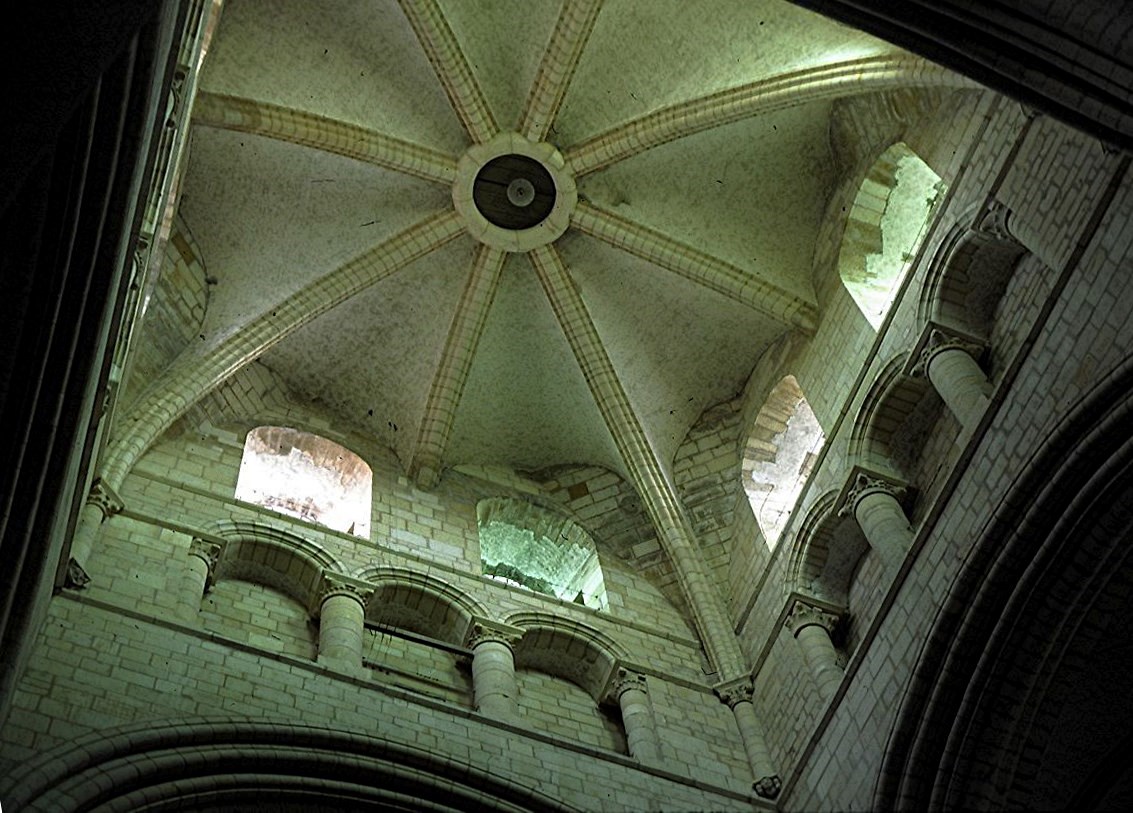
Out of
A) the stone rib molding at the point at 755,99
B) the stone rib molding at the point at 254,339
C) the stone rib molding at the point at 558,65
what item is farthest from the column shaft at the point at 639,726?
the stone rib molding at the point at 558,65

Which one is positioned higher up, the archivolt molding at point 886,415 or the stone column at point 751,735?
the archivolt molding at point 886,415

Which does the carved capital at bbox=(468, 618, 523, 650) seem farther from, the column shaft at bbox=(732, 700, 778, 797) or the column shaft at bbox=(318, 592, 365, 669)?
the column shaft at bbox=(732, 700, 778, 797)

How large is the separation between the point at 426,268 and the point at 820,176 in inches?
177

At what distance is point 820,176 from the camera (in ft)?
54.2

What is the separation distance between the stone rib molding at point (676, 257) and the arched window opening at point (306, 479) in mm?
3710

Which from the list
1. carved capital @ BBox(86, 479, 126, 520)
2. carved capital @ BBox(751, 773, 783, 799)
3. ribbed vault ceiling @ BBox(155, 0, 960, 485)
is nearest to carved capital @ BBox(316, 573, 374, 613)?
carved capital @ BBox(86, 479, 126, 520)

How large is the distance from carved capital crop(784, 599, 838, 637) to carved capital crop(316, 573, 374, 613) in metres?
3.77

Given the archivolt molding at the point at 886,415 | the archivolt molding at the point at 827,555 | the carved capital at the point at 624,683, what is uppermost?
the archivolt molding at the point at 886,415

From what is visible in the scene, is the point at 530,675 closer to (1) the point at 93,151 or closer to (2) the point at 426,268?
(2) the point at 426,268

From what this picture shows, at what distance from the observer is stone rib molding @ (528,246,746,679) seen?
48.5 ft

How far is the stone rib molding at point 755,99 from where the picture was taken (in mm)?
13898

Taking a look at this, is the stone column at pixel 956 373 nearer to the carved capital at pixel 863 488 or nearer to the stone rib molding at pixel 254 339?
the carved capital at pixel 863 488

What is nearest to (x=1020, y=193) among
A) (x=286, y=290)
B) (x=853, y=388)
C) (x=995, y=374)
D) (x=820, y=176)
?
(x=995, y=374)

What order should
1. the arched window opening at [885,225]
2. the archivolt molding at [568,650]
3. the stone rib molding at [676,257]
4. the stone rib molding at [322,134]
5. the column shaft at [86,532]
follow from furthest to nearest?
the stone rib molding at [676,257] → the stone rib molding at [322,134] → the arched window opening at [885,225] → the archivolt molding at [568,650] → the column shaft at [86,532]
